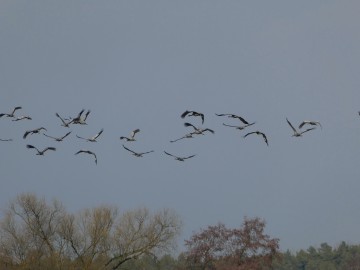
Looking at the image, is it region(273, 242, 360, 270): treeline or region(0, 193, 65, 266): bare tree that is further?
region(273, 242, 360, 270): treeline

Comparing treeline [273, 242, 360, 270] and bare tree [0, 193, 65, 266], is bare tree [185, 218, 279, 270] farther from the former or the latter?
treeline [273, 242, 360, 270]

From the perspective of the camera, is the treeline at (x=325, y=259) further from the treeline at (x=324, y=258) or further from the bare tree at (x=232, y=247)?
the bare tree at (x=232, y=247)

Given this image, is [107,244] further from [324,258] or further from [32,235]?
[324,258]

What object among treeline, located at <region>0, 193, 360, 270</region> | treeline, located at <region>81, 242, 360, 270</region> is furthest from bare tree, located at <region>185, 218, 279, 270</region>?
treeline, located at <region>81, 242, 360, 270</region>

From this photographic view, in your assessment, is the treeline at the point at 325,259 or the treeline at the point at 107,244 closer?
the treeline at the point at 107,244

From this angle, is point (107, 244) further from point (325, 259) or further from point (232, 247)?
point (325, 259)

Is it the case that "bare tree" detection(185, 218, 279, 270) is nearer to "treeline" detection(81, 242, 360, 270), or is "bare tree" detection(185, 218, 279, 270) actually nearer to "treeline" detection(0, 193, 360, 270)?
"treeline" detection(0, 193, 360, 270)

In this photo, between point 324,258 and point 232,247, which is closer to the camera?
point 232,247

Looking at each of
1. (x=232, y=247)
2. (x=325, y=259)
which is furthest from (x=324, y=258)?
(x=232, y=247)

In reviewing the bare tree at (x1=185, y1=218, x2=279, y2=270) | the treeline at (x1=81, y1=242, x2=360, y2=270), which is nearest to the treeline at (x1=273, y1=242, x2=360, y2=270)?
the treeline at (x1=81, y1=242, x2=360, y2=270)

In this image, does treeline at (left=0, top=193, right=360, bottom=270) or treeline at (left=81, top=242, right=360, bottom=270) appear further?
treeline at (left=81, top=242, right=360, bottom=270)

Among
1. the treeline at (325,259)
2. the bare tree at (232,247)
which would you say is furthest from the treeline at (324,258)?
the bare tree at (232,247)

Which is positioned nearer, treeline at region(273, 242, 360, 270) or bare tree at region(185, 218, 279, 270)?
bare tree at region(185, 218, 279, 270)

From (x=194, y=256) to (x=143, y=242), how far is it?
5.41 meters
